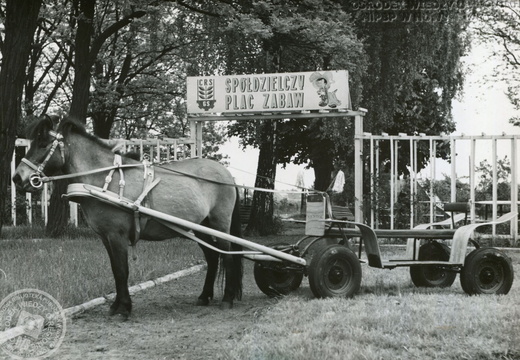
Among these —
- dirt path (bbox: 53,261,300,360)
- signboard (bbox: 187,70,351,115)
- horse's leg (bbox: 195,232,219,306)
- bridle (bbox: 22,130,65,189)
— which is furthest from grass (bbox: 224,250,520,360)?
signboard (bbox: 187,70,351,115)

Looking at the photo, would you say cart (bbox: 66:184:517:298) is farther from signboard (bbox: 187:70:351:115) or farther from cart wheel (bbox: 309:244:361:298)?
signboard (bbox: 187:70:351:115)

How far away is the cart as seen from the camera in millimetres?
7703

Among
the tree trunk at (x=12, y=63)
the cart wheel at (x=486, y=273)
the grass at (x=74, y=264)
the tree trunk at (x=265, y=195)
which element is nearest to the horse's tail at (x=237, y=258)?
the grass at (x=74, y=264)

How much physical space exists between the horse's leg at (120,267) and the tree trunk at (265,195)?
13.8 meters

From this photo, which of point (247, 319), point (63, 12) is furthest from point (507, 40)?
point (247, 319)

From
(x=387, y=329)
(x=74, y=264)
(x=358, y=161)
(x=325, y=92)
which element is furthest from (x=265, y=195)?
(x=387, y=329)

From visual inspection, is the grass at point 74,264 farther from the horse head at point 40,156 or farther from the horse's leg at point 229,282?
the horse's leg at point 229,282

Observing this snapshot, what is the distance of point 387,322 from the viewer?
6.18m

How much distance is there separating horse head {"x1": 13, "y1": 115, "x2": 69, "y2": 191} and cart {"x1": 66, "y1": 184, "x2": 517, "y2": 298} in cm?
31

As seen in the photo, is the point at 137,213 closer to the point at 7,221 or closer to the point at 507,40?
the point at 7,221

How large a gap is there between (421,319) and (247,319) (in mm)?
1777

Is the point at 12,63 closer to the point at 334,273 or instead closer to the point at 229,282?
the point at 229,282

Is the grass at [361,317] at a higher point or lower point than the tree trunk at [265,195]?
lower

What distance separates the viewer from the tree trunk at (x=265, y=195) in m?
21.3
